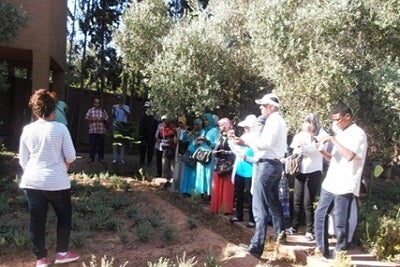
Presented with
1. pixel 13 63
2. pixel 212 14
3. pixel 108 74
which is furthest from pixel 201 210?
pixel 108 74

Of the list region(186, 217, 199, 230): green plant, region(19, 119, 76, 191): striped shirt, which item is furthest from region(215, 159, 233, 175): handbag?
region(19, 119, 76, 191): striped shirt

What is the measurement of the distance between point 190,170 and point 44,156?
4305 mm

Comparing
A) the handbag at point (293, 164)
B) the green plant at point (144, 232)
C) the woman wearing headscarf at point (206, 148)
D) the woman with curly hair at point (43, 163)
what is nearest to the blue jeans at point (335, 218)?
the handbag at point (293, 164)

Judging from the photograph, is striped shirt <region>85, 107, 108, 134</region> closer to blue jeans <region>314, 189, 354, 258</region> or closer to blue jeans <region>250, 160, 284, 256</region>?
blue jeans <region>250, 160, 284, 256</region>

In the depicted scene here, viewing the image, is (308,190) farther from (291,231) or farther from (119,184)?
(119,184)

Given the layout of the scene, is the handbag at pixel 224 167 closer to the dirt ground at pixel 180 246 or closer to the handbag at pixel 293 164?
the dirt ground at pixel 180 246

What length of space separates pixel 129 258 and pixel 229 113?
5.43 meters

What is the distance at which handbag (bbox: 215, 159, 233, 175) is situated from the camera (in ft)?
23.4

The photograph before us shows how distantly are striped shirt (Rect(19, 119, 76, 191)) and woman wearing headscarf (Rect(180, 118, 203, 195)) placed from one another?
4005mm

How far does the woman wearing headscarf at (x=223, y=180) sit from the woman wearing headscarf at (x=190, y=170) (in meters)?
1.28

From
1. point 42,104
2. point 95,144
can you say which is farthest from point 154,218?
point 95,144

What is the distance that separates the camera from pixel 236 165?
21.8 feet

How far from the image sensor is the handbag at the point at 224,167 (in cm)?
714

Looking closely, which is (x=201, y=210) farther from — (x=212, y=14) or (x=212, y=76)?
(x=212, y=14)
